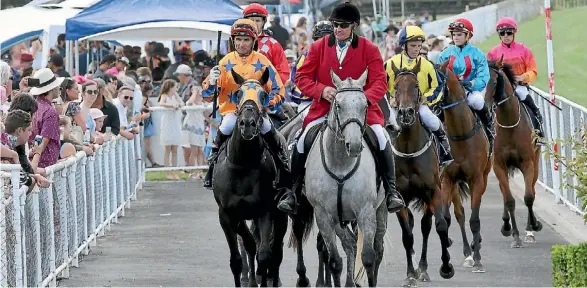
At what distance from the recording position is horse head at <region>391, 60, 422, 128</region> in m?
12.3

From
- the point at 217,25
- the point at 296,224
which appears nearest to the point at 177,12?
the point at 217,25

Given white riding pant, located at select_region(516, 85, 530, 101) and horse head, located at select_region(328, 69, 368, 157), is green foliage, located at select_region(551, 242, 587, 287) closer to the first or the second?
horse head, located at select_region(328, 69, 368, 157)

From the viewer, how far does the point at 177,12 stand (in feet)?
77.3

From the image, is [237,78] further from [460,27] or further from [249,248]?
[460,27]

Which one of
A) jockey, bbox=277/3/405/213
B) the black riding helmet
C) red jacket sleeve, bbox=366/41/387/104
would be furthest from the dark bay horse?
the black riding helmet

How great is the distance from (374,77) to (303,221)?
1832mm

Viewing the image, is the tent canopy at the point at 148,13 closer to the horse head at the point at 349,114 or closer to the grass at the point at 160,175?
the grass at the point at 160,175

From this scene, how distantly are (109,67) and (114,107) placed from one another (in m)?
5.44

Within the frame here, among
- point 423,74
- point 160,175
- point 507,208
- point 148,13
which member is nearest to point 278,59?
point 423,74

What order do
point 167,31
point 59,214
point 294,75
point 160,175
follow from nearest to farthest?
point 59,214
point 294,75
point 167,31
point 160,175

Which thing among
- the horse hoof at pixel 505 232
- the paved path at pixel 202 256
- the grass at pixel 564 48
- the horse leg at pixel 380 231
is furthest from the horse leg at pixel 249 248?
the grass at pixel 564 48

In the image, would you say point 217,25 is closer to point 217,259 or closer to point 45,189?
point 217,259

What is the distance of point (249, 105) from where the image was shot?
10.6 meters

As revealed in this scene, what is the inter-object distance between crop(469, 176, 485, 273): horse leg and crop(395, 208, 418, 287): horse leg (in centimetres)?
87
